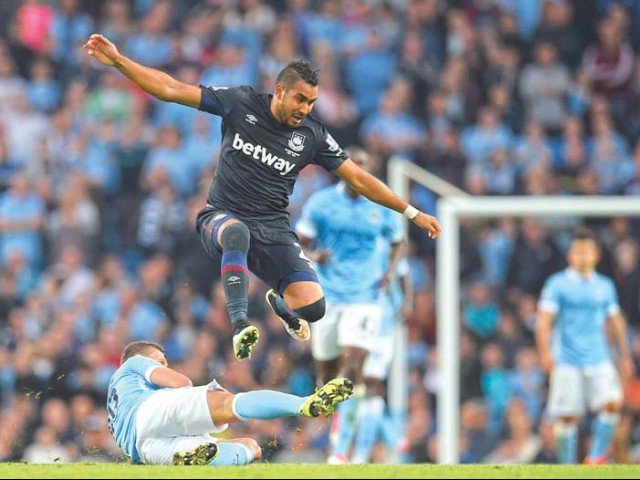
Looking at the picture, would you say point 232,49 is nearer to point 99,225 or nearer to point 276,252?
point 99,225

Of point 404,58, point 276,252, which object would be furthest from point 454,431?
point 404,58

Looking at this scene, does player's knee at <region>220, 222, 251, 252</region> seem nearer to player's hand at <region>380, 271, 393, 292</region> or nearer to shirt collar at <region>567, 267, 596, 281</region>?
player's hand at <region>380, 271, 393, 292</region>

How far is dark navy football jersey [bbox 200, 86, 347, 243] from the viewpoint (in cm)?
1148

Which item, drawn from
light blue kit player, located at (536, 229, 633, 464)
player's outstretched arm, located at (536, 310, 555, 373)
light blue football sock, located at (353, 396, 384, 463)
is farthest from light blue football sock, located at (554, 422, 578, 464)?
light blue football sock, located at (353, 396, 384, 463)

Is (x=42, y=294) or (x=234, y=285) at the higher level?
(x=42, y=294)

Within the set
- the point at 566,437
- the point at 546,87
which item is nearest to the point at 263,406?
the point at 566,437

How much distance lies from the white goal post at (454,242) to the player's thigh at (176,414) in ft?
18.3

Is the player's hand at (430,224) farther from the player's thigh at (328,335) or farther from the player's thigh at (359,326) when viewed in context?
the player's thigh at (328,335)

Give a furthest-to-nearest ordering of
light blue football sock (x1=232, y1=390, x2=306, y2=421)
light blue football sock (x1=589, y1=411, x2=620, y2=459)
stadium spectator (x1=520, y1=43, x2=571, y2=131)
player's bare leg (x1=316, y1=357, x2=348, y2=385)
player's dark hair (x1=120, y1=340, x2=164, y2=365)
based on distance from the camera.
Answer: stadium spectator (x1=520, y1=43, x2=571, y2=131) < light blue football sock (x1=589, y1=411, x2=620, y2=459) < player's bare leg (x1=316, y1=357, x2=348, y2=385) < player's dark hair (x1=120, y1=340, x2=164, y2=365) < light blue football sock (x1=232, y1=390, x2=306, y2=421)

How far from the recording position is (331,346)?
15477 millimetres

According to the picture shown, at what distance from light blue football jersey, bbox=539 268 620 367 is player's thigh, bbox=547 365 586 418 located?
9cm

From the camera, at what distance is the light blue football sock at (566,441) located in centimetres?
1648

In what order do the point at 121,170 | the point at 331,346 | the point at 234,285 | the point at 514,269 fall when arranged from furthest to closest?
the point at 121,170
the point at 514,269
the point at 331,346
the point at 234,285

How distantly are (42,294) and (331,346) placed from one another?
4576 mm
